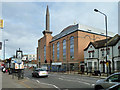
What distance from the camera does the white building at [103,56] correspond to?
30.1 metres

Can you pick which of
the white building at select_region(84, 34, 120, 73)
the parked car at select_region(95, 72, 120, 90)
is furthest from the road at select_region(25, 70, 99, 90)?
the white building at select_region(84, 34, 120, 73)

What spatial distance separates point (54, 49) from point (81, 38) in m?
17.9

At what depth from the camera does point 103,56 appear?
110 ft

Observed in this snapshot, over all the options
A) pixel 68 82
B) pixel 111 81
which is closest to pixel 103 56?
pixel 68 82

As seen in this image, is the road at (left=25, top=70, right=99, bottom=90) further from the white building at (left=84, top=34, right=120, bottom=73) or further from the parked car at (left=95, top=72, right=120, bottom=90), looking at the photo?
the white building at (left=84, top=34, right=120, bottom=73)

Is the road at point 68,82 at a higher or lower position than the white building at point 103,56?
lower

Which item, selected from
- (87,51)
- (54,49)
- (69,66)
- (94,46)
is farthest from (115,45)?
(54,49)

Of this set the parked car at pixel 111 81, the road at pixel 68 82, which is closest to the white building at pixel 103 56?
the road at pixel 68 82

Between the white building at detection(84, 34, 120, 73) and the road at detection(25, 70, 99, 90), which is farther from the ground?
the white building at detection(84, 34, 120, 73)

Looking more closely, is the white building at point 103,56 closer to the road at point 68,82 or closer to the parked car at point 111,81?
the road at point 68,82

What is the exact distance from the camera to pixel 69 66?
46344 mm

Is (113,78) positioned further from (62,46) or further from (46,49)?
(46,49)

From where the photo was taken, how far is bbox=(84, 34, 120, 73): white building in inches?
1186

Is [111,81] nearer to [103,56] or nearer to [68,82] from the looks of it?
[68,82]
